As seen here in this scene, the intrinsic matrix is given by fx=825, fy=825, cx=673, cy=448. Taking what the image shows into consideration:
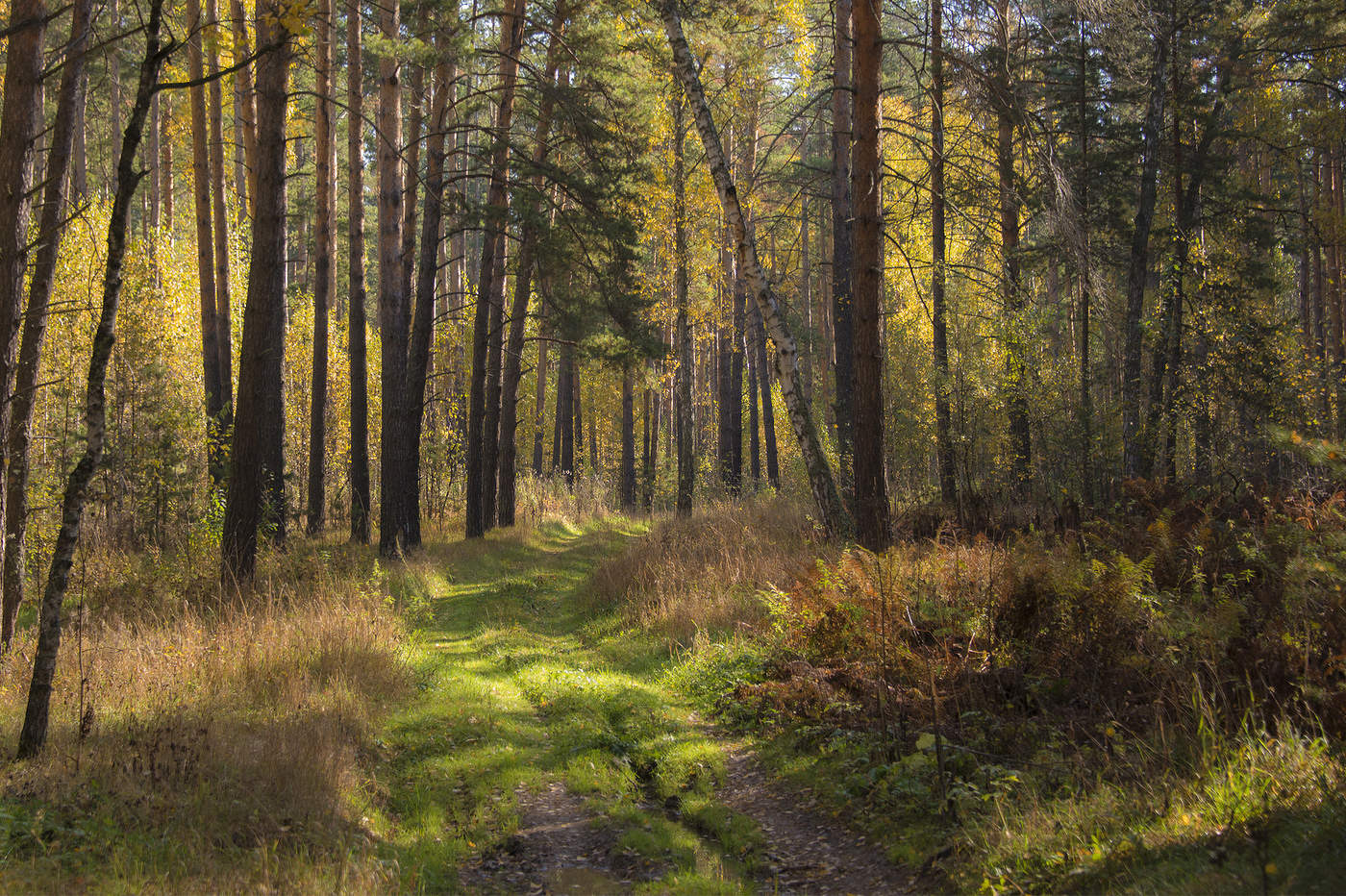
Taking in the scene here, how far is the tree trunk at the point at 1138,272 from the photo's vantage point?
1472cm

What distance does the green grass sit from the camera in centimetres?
480

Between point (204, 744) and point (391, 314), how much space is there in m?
10.1

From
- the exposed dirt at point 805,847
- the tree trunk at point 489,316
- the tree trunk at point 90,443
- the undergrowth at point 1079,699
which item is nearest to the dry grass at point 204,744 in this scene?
the tree trunk at point 90,443

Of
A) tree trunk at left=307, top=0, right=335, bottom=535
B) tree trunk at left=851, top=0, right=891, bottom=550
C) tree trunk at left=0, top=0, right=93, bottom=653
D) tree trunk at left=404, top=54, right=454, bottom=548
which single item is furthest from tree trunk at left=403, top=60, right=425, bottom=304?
tree trunk at left=851, top=0, right=891, bottom=550

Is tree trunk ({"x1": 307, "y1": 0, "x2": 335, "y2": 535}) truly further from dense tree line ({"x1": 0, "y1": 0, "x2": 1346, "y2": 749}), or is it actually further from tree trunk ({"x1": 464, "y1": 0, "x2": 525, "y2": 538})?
tree trunk ({"x1": 464, "y1": 0, "x2": 525, "y2": 538})

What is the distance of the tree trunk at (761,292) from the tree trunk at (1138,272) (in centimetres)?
722

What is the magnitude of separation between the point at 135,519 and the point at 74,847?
10.9 metres

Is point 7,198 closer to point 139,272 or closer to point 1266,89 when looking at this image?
point 139,272

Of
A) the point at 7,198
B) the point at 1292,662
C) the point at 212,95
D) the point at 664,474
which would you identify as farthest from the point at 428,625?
the point at 664,474

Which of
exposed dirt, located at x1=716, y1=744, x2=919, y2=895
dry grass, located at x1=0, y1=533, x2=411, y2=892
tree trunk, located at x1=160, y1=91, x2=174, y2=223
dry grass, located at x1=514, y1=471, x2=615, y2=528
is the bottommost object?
exposed dirt, located at x1=716, y1=744, x2=919, y2=895

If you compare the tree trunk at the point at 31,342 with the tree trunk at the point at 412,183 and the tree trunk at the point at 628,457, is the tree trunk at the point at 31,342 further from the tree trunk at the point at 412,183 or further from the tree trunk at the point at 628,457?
the tree trunk at the point at 628,457

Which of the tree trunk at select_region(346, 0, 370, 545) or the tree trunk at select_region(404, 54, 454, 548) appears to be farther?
the tree trunk at select_region(346, 0, 370, 545)

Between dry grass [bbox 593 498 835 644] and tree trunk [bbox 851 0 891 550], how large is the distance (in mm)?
763

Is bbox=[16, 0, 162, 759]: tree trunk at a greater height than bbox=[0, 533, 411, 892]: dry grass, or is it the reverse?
bbox=[16, 0, 162, 759]: tree trunk
